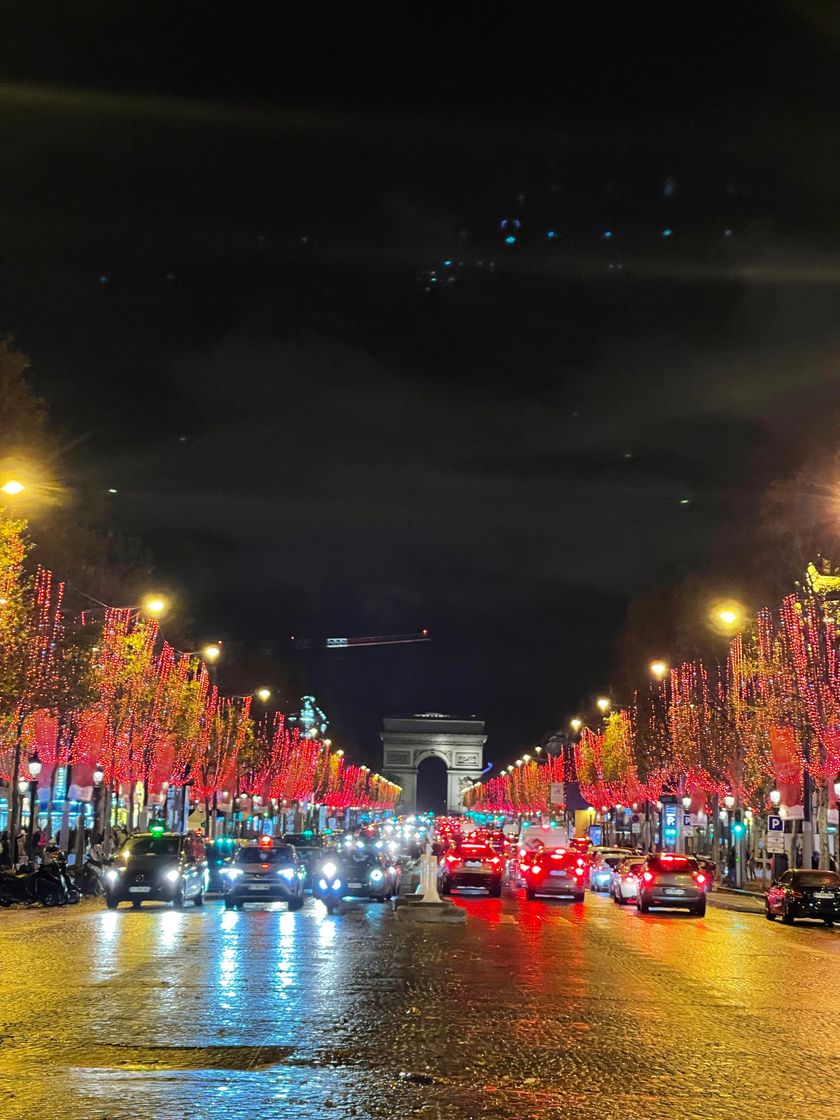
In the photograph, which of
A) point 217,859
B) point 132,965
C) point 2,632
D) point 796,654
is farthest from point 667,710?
point 132,965

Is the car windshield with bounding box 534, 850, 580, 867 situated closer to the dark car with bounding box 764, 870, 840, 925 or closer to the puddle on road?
the dark car with bounding box 764, 870, 840, 925

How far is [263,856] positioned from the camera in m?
33.6

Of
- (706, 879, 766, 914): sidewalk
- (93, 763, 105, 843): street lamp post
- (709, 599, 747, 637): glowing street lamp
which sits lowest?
(706, 879, 766, 914): sidewalk

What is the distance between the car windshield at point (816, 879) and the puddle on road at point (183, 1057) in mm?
26276

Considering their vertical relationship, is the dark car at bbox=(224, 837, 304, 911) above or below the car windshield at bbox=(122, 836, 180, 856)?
below

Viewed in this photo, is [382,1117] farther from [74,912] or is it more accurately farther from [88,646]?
[88,646]

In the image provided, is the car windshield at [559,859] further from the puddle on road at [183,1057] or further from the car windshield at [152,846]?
the puddle on road at [183,1057]

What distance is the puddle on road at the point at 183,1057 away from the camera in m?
10.0

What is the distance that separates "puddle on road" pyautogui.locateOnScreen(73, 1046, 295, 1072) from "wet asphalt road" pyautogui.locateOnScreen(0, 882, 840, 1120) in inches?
1.2

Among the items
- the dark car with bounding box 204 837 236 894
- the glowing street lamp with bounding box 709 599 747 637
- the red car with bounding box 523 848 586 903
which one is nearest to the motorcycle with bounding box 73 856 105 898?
the dark car with bounding box 204 837 236 894

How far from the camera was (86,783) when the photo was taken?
5234cm

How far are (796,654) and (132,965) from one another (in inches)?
1242

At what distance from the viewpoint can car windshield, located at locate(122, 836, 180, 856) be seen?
34.3 metres

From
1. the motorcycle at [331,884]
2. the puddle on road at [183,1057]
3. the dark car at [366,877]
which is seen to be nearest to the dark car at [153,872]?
the motorcycle at [331,884]
